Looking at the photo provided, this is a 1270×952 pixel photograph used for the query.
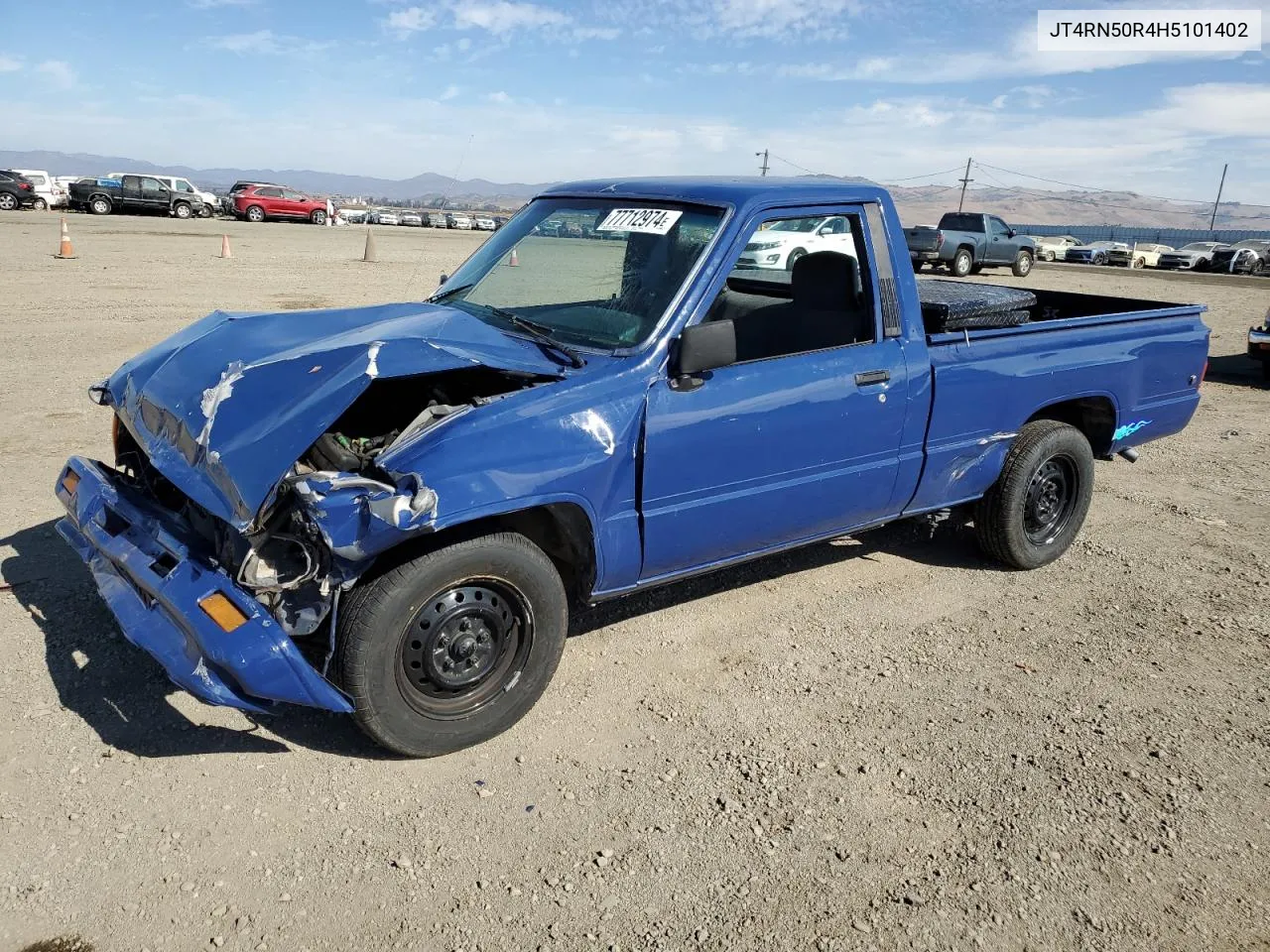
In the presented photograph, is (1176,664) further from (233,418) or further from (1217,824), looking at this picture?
(233,418)

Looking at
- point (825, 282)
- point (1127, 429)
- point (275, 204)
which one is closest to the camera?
point (825, 282)

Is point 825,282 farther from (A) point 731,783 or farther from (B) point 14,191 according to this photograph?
(B) point 14,191

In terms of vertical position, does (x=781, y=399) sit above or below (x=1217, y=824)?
above

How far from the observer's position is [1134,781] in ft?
11.3

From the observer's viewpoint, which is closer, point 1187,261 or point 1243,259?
point 1243,259

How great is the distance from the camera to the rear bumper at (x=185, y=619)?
2928mm

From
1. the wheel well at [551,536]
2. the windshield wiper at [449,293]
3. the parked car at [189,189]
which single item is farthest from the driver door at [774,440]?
the parked car at [189,189]

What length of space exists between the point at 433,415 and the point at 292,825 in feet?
4.59

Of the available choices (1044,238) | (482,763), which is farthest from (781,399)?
(1044,238)

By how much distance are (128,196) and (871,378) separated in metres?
38.4

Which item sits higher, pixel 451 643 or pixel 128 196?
pixel 128 196

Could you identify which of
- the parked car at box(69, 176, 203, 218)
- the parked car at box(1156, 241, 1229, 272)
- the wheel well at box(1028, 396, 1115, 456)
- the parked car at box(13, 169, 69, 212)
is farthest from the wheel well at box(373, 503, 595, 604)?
the parked car at box(13, 169, 69, 212)

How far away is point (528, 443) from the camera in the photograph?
10.8 ft

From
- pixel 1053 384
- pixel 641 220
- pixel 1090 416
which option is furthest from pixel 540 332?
pixel 1090 416
